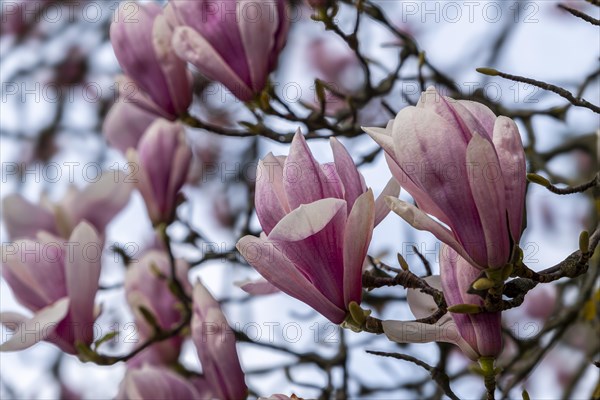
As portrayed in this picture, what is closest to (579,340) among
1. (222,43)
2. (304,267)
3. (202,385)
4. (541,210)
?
(541,210)

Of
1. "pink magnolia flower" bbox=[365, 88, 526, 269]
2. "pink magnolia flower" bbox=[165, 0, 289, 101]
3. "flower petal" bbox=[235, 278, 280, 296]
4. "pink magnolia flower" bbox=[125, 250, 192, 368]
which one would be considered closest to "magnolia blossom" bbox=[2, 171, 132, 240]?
"pink magnolia flower" bbox=[125, 250, 192, 368]

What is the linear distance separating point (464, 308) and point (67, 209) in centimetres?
89

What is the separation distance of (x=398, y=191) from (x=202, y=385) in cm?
59

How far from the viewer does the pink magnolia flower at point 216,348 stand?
3.68 feet

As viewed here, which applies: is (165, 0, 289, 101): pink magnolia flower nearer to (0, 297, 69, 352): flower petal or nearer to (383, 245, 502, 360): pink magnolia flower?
(0, 297, 69, 352): flower petal

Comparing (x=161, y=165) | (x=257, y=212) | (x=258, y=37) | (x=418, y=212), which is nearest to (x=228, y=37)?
(x=258, y=37)

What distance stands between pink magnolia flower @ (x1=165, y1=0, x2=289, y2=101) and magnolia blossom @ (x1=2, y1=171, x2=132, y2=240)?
37 cm

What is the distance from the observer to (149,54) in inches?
52.4

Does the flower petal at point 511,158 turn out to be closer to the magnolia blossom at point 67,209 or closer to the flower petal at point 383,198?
the flower petal at point 383,198

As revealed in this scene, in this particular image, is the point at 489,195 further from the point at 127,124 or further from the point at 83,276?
the point at 127,124

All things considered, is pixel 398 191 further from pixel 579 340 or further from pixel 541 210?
pixel 541 210

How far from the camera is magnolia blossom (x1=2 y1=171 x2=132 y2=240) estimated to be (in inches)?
57.7

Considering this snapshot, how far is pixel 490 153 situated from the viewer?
0.72 meters

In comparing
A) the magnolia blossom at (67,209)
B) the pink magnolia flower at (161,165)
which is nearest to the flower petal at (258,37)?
the pink magnolia flower at (161,165)
